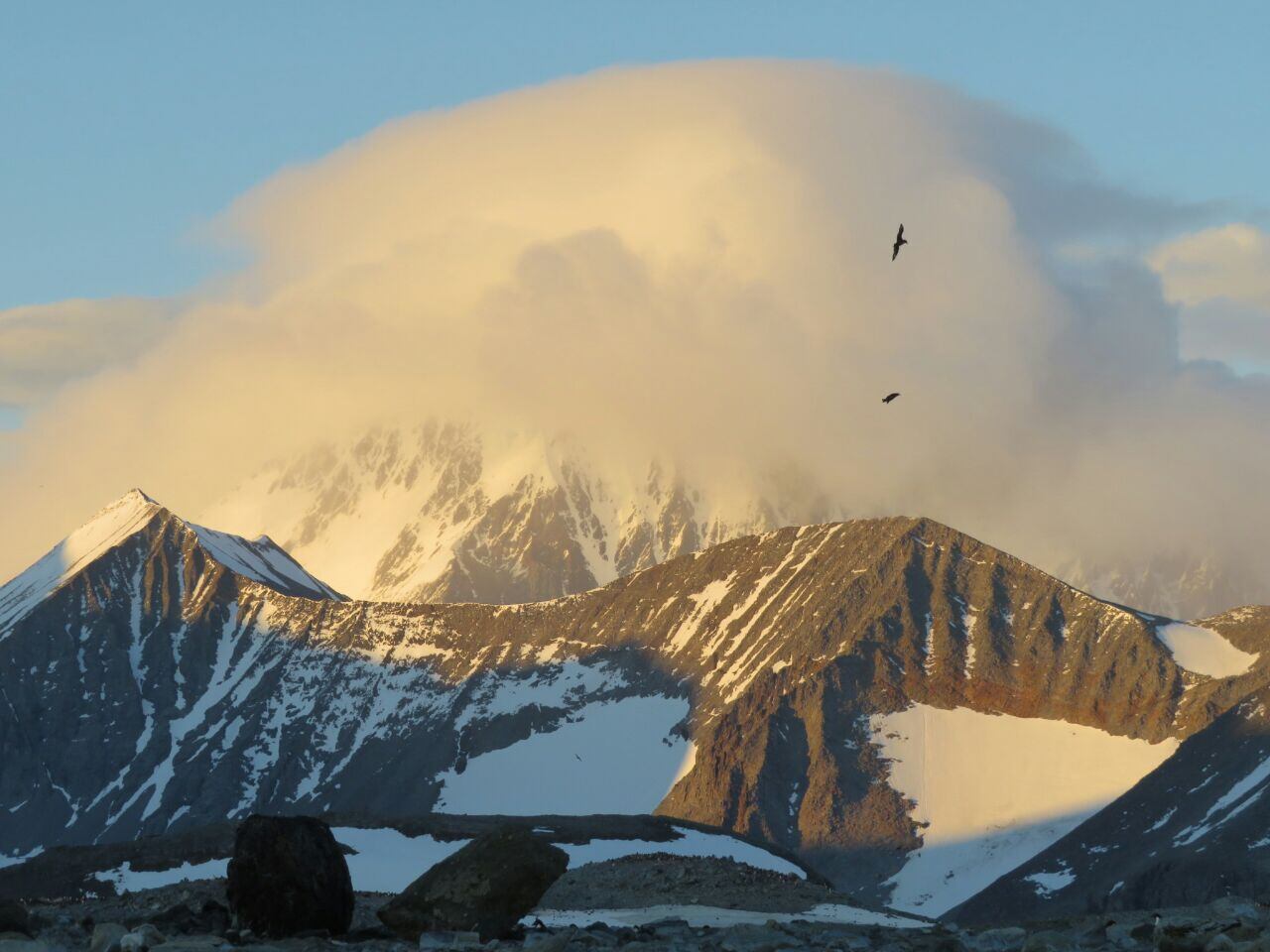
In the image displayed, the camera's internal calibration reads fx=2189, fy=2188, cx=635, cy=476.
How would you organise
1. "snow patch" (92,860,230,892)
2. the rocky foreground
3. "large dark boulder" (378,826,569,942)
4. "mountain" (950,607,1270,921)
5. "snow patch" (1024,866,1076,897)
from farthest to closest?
"snow patch" (1024,866,1076,897) → "mountain" (950,607,1270,921) → "snow patch" (92,860,230,892) → "large dark boulder" (378,826,569,942) → the rocky foreground

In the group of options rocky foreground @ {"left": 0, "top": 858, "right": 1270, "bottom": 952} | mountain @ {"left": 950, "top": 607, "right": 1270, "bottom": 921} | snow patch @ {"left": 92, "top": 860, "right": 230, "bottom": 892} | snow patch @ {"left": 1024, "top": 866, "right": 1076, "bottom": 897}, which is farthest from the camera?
snow patch @ {"left": 1024, "top": 866, "right": 1076, "bottom": 897}

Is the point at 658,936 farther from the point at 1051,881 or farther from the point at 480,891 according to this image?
the point at 1051,881

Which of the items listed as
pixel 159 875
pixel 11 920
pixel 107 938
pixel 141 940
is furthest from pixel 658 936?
pixel 159 875

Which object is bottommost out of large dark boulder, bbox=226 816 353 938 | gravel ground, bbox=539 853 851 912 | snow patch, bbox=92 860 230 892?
large dark boulder, bbox=226 816 353 938

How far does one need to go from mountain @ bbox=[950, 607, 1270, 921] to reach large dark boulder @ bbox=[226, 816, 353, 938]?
109325mm

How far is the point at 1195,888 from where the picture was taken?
155 meters

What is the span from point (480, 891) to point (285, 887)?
3.82 meters

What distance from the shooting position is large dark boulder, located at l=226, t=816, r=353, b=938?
4142 cm

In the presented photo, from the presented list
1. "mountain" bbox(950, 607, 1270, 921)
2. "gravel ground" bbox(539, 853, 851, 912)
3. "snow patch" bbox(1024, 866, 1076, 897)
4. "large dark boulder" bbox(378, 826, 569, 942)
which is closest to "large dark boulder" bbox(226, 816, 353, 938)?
"large dark boulder" bbox(378, 826, 569, 942)

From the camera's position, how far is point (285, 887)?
1636 inches

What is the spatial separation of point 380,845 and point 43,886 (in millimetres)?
16770

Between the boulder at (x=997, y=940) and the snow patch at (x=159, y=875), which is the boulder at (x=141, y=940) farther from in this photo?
the snow patch at (x=159, y=875)

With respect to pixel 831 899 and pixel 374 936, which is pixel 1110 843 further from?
pixel 374 936

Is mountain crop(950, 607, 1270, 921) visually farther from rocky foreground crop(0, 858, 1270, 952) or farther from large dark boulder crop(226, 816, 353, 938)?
large dark boulder crop(226, 816, 353, 938)
